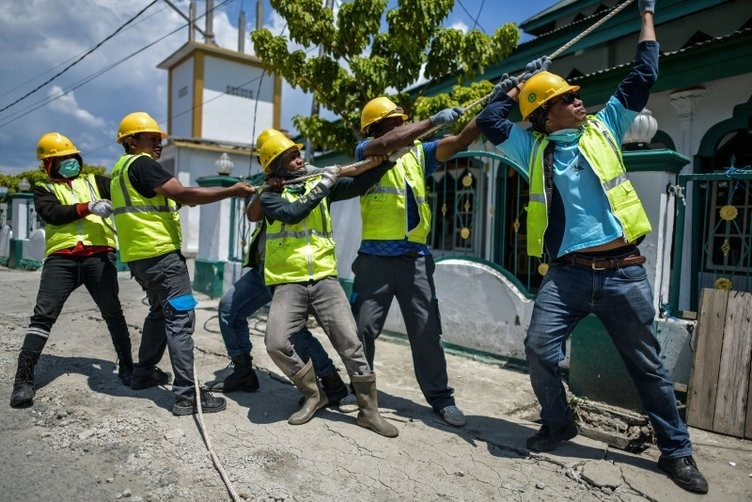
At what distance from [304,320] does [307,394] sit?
453 mm

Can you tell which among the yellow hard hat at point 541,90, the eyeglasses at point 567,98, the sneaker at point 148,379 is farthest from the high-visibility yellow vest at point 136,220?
the eyeglasses at point 567,98

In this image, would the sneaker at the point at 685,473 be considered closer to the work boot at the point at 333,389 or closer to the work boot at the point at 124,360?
the work boot at the point at 333,389

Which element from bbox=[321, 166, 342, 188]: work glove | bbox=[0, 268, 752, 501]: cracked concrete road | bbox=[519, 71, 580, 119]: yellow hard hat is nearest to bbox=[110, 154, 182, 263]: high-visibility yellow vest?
bbox=[0, 268, 752, 501]: cracked concrete road

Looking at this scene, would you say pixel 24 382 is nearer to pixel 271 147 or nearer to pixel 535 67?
pixel 271 147

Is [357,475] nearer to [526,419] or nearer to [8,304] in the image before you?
[526,419]

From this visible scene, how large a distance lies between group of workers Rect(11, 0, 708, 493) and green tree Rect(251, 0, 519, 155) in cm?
344

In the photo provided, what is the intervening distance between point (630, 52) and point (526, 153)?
6926mm

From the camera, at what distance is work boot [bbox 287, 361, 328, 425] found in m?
3.28

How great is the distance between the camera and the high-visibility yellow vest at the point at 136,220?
3.54m

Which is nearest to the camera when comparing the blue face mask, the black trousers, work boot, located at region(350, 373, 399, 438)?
work boot, located at region(350, 373, 399, 438)

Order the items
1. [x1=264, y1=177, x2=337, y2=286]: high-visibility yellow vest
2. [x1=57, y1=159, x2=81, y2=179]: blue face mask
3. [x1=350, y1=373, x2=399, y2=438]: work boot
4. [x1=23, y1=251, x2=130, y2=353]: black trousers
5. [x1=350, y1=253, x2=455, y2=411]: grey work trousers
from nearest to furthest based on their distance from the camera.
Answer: [x1=350, y1=373, x2=399, y2=438]: work boot < [x1=264, y1=177, x2=337, y2=286]: high-visibility yellow vest < [x1=350, y1=253, x2=455, y2=411]: grey work trousers < [x1=23, y1=251, x2=130, y2=353]: black trousers < [x1=57, y1=159, x2=81, y2=179]: blue face mask

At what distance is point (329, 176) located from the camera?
10.9 ft

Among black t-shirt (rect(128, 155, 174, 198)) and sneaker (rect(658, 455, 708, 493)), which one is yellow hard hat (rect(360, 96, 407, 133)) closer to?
black t-shirt (rect(128, 155, 174, 198))

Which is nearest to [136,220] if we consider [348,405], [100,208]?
[100,208]
